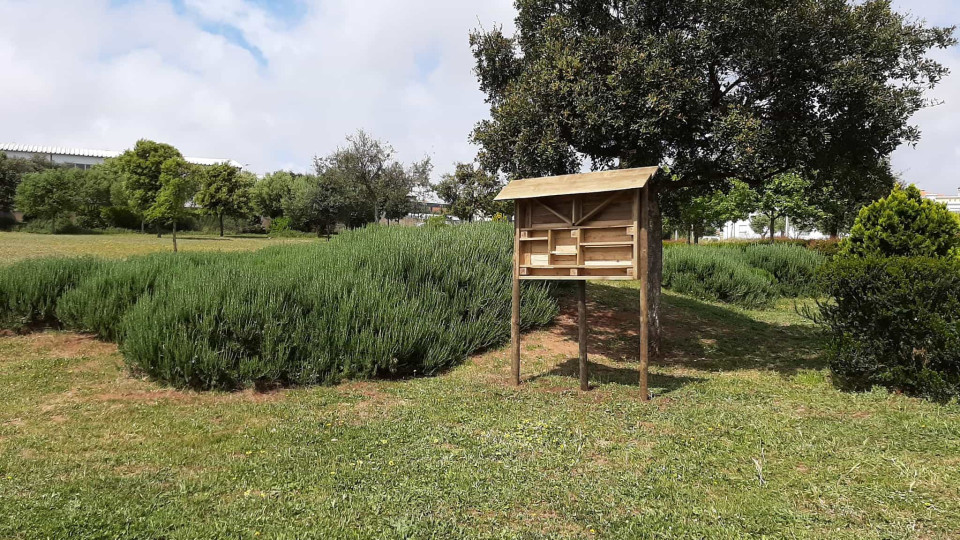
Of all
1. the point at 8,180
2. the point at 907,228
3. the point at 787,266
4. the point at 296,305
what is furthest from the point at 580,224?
the point at 8,180

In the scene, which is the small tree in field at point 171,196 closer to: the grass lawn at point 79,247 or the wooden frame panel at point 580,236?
the grass lawn at point 79,247

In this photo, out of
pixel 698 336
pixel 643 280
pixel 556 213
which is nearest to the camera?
pixel 643 280

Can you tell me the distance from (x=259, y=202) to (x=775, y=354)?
4721cm

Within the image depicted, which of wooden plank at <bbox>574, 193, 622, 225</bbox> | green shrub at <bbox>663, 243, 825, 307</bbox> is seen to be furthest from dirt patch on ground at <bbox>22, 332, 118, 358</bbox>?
green shrub at <bbox>663, 243, 825, 307</bbox>

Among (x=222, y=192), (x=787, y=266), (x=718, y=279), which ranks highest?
(x=222, y=192)

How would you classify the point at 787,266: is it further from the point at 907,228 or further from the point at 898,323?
the point at 898,323

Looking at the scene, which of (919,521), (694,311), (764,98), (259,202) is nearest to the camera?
(919,521)

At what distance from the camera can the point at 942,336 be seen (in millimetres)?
Answer: 5129

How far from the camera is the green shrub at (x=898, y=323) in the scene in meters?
5.20

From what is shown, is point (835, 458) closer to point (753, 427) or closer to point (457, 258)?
point (753, 427)

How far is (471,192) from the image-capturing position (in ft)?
54.7

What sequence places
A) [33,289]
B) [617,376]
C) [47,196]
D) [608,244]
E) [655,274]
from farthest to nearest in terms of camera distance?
[47,196]
[655,274]
[33,289]
[617,376]
[608,244]

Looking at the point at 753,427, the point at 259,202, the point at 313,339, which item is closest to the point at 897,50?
the point at 753,427

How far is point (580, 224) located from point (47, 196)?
40.1m
